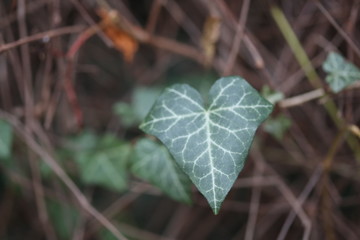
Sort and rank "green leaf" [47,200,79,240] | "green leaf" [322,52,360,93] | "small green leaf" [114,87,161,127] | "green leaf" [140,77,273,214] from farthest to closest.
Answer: "green leaf" [47,200,79,240] → "small green leaf" [114,87,161,127] → "green leaf" [322,52,360,93] → "green leaf" [140,77,273,214]

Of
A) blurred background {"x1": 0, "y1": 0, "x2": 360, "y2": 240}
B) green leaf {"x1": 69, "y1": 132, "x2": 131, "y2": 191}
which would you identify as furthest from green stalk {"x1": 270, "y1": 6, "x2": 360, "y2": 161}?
green leaf {"x1": 69, "y1": 132, "x2": 131, "y2": 191}

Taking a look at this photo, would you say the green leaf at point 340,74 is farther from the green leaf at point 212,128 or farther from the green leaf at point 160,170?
the green leaf at point 160,170

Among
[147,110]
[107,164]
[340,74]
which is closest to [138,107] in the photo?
[147,110]

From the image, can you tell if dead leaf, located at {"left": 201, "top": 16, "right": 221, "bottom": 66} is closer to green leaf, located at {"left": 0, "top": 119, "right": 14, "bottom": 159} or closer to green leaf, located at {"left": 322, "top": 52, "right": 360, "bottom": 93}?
green leaf, located at {"left": 322, "top": 52, "right": 360, "bottom": 93}

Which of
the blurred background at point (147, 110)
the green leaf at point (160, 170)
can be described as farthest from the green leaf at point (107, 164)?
the green leaf at point (160, 170)

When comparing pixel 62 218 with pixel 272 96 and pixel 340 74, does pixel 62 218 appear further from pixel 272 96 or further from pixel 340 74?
pixel 340 74
